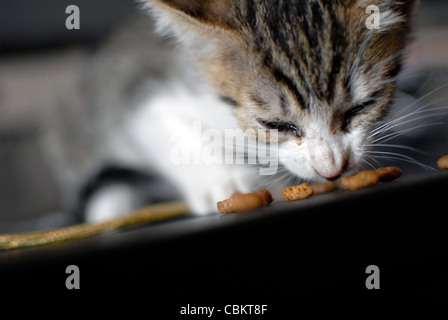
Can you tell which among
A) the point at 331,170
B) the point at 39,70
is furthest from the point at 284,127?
the point at 39,70

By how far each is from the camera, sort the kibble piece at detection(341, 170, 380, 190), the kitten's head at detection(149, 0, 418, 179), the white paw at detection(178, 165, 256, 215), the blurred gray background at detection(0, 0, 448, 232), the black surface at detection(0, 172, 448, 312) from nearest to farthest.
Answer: the black surface at detection(0, 172, 448, 312) < the kibble piece at detection(341, 170, 380, 190) < the kitten's head at detection(149, 0, 418, 179) < the white paw at detection(178, 165, 256, 215) < the blurred gray background at detection(0, 0, 448, 232)

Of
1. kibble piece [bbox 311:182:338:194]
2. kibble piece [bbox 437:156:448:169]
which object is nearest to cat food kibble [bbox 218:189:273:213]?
kibble piece [bbox 311:182:338:194]

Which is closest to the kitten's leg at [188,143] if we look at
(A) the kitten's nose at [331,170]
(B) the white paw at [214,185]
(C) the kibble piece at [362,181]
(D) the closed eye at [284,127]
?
(B) the white paw at [214,185]

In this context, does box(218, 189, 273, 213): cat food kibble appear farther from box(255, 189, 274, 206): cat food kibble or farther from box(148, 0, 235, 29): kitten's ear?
box(148, 0, 235, 29): kitten's ear

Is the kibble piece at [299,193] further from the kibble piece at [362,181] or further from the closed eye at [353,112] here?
the closed eye at [353,112]

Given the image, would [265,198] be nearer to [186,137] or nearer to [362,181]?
[362,181]

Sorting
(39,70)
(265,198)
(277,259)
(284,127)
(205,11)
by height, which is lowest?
(277,259)
